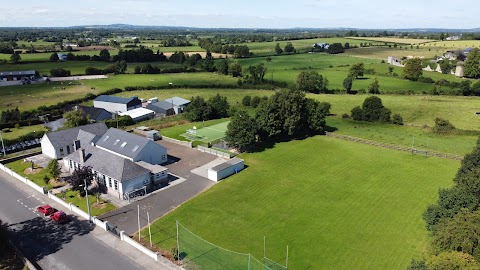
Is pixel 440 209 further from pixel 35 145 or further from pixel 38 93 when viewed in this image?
pixel 38 93

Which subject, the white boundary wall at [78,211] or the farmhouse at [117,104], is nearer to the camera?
the white boundary wall at [78,211]

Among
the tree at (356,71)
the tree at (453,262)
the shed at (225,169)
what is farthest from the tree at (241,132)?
the tree at (356,71)

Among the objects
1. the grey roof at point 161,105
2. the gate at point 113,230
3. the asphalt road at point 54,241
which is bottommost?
the asphalt road at point 54,241

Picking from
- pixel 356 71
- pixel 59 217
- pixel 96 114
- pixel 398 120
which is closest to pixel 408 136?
pixel 398 120

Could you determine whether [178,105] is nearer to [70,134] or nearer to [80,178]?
[70,134]

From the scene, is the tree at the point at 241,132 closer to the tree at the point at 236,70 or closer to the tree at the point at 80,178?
the tree at the point at 80,178

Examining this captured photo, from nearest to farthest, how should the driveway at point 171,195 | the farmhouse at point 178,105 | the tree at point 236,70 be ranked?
1. the driveway at point 171,195
2. the farmhouse at point 178,105
3. the tree at point 236,70

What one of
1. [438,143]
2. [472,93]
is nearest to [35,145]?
[438,143]

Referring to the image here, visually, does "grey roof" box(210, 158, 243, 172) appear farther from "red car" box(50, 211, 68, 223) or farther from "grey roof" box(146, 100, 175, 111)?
"grey roof" box(146, 100, 175, 111)
